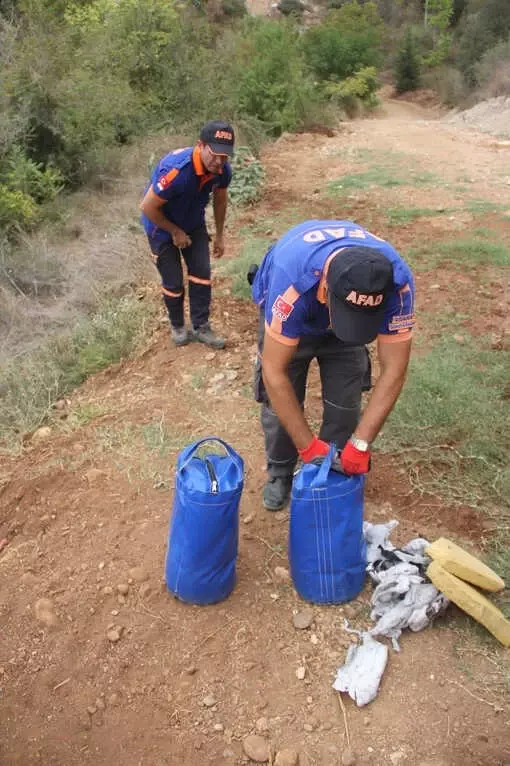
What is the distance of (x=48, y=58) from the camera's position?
8.76m

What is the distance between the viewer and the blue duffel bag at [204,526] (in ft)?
7.54

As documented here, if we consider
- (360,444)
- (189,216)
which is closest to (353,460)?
(360,444)

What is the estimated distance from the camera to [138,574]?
2750 millimetres

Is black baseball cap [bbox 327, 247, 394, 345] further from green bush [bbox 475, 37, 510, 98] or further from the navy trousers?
green bush [bbox 475, 37, 510, 98]

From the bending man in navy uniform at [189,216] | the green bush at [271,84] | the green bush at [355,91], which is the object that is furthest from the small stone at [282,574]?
the green bush at [355,91]

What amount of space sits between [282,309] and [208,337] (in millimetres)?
2437

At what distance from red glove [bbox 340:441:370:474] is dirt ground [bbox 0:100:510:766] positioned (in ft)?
1.84

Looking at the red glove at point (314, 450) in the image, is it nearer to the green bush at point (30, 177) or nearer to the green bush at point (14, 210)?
the green bush at point (14, 210)

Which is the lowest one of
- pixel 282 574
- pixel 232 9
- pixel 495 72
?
pixel 495 72

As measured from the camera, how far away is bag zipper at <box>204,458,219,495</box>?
229 centimetres

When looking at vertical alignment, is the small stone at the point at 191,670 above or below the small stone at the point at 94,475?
above

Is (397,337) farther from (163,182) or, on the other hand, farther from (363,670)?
(163,182)

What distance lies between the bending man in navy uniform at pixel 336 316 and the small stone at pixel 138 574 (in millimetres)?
885

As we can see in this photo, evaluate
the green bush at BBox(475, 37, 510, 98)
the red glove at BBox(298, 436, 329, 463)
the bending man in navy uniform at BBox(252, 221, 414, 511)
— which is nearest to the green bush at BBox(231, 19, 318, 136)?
the green bush at BBox(475, 37, 510, 98)
